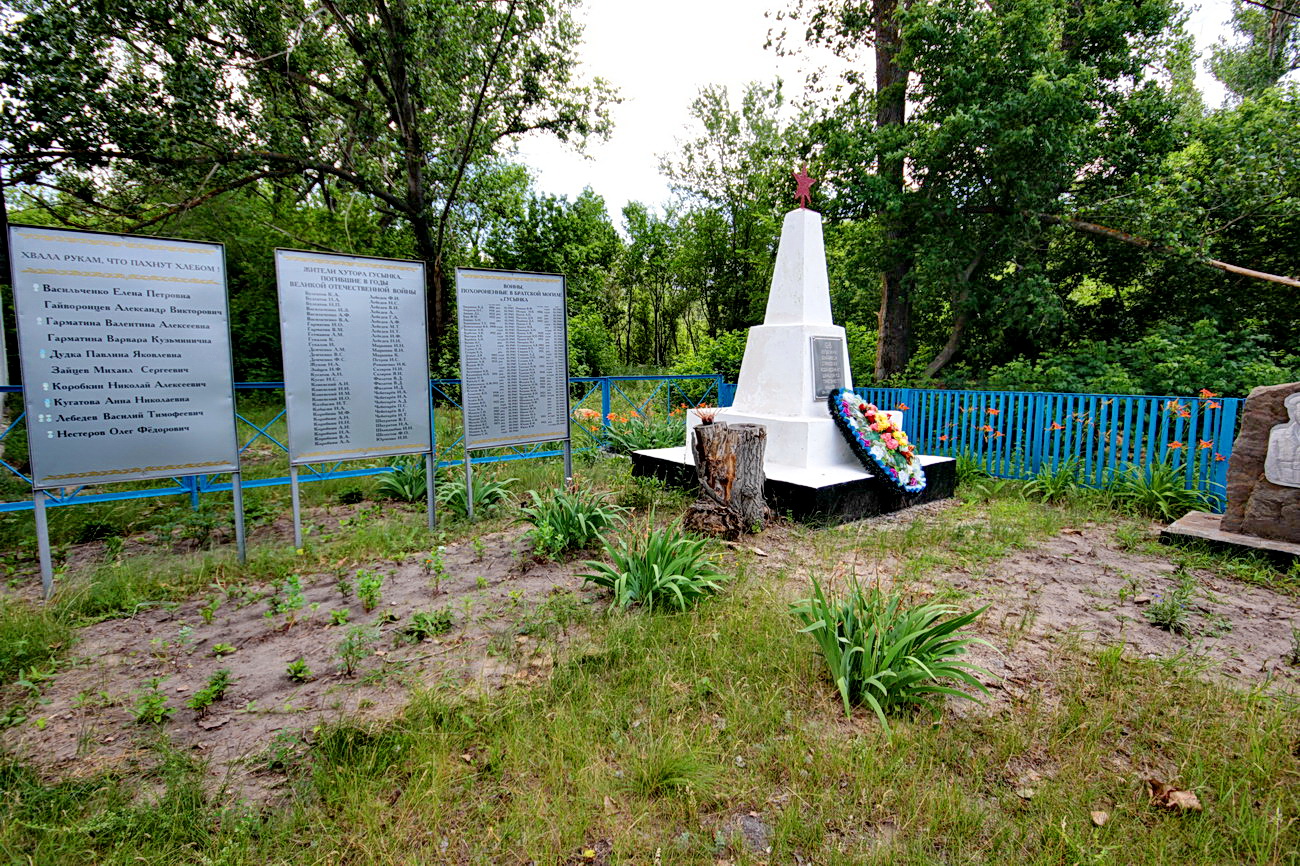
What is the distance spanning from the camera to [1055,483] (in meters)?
6.68

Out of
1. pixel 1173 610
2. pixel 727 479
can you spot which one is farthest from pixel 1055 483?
pixel 727 479

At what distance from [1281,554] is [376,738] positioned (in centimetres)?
604

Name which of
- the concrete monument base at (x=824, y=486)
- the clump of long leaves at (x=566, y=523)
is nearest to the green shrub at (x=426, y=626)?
the clump of long leaves at (x=566, y=523)

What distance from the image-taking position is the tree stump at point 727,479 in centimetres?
498

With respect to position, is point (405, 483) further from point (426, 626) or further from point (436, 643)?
point (436, 643)

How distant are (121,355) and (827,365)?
20.5 ft

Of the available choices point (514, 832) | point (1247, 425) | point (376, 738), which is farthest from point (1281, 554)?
point (376, 738)

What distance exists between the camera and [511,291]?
5879mm

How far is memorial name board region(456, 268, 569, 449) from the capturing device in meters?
5.65

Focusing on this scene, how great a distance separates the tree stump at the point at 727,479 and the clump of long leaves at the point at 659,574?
1089mm

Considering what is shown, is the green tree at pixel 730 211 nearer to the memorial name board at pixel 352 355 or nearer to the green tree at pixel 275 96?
the green tree at pixel 275 96

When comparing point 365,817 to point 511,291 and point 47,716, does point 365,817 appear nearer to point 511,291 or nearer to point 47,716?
point 47,716

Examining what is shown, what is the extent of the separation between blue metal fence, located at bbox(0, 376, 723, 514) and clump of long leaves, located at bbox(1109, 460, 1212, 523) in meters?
5.92

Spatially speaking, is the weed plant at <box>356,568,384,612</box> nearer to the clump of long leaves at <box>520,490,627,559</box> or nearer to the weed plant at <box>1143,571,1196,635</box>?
the clump of long leaves at <box>520,490,627,559</box>
